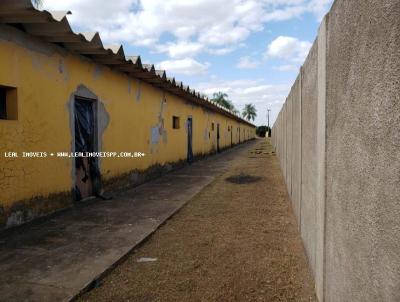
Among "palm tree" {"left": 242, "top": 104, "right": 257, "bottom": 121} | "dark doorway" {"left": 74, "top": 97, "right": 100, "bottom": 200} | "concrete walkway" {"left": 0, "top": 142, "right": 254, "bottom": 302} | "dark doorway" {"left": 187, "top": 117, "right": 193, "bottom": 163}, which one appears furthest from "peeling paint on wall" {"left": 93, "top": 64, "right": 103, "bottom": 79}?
"palm tree" {"left": 242, "top": 104, "right": 257, "bottom": 121}

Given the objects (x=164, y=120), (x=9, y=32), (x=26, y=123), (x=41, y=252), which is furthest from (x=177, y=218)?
(x=164, y=120)

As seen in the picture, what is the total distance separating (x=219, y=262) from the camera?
12.3 ft

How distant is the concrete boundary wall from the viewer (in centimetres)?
124

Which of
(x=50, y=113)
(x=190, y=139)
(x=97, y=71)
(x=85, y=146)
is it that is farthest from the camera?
(x=190, y=139)

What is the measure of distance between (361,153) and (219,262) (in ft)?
8.37

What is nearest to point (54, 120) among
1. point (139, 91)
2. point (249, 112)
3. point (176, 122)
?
point (139, 91)

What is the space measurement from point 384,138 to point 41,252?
399 centimetres

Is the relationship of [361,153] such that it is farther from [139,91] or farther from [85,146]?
[139,91]

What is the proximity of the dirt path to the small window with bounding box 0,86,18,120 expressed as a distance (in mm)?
2814

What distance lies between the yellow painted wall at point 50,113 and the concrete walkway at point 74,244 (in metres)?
0.67

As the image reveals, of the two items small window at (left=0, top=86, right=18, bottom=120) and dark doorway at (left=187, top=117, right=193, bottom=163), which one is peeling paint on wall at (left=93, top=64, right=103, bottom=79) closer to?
small window at (left=0, top=86, right=18, bottom=120)

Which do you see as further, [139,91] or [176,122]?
[176,122]

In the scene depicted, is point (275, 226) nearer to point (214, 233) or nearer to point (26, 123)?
point (214, 233)

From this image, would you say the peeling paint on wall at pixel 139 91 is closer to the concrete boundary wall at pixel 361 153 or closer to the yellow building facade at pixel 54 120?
the yellow building facade at pixel 54 120
